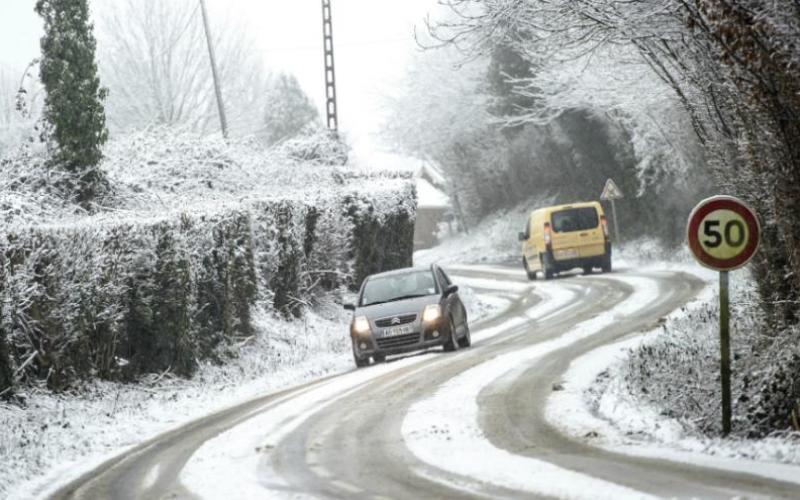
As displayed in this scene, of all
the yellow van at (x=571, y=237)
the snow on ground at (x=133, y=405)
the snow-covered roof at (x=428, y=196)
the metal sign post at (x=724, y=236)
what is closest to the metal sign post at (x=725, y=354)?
the metal sign post at (x=724, y=236)

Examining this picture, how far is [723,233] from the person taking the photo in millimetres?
10188

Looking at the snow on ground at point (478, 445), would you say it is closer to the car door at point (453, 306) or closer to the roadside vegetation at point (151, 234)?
the car door at point (453, 306)

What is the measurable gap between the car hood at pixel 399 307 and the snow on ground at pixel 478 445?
1905 mm

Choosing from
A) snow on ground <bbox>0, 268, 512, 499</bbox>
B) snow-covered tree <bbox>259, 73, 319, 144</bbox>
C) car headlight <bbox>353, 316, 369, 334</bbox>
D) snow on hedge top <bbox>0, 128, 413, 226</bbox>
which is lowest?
snow on ground <bbox>0, 268, 512, 499</bbox>

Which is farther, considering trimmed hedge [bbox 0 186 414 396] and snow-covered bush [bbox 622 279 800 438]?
trimmed hedge [bbox 0 186 414 396]

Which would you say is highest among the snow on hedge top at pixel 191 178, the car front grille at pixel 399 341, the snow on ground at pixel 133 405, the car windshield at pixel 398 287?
the snow on hedge top at pixel 191 178

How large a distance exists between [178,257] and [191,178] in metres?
9.09

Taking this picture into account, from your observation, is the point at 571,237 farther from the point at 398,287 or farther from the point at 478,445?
the point at 478,445

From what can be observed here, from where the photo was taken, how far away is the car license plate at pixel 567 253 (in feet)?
119

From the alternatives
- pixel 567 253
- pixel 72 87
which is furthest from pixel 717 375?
pixel 567 253

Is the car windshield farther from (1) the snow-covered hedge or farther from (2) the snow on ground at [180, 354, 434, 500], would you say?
(2) the snow on ground at [180, 354, 434, 500]

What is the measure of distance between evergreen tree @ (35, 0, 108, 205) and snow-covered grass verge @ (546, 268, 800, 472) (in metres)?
10.2

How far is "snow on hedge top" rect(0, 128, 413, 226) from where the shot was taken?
69.9ft

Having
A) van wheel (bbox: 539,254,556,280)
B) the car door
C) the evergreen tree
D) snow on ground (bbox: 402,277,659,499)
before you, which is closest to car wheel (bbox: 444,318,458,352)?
the car door
